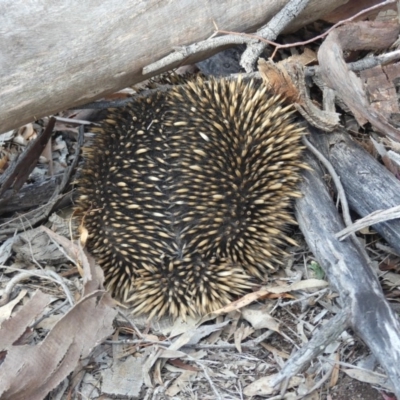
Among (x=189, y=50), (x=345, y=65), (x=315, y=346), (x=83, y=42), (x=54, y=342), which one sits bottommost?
(x=315, y=346)

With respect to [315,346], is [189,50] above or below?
above

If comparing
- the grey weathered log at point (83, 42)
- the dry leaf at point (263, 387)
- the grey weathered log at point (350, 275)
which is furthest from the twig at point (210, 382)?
the grey weathered log at point (83, 42)

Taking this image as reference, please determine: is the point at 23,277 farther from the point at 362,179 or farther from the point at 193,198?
the point at 362,179

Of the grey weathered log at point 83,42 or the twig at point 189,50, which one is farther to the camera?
the twig at point 189,50

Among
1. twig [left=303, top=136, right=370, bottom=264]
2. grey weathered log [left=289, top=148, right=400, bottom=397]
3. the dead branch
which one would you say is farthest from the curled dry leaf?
the dead branch

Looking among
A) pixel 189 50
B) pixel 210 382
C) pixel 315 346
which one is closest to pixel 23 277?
pixel 210 382

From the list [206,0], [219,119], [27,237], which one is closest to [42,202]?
[27,237]

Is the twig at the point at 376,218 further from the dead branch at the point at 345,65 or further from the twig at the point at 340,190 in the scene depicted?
the dead branch at the point at 345,65
